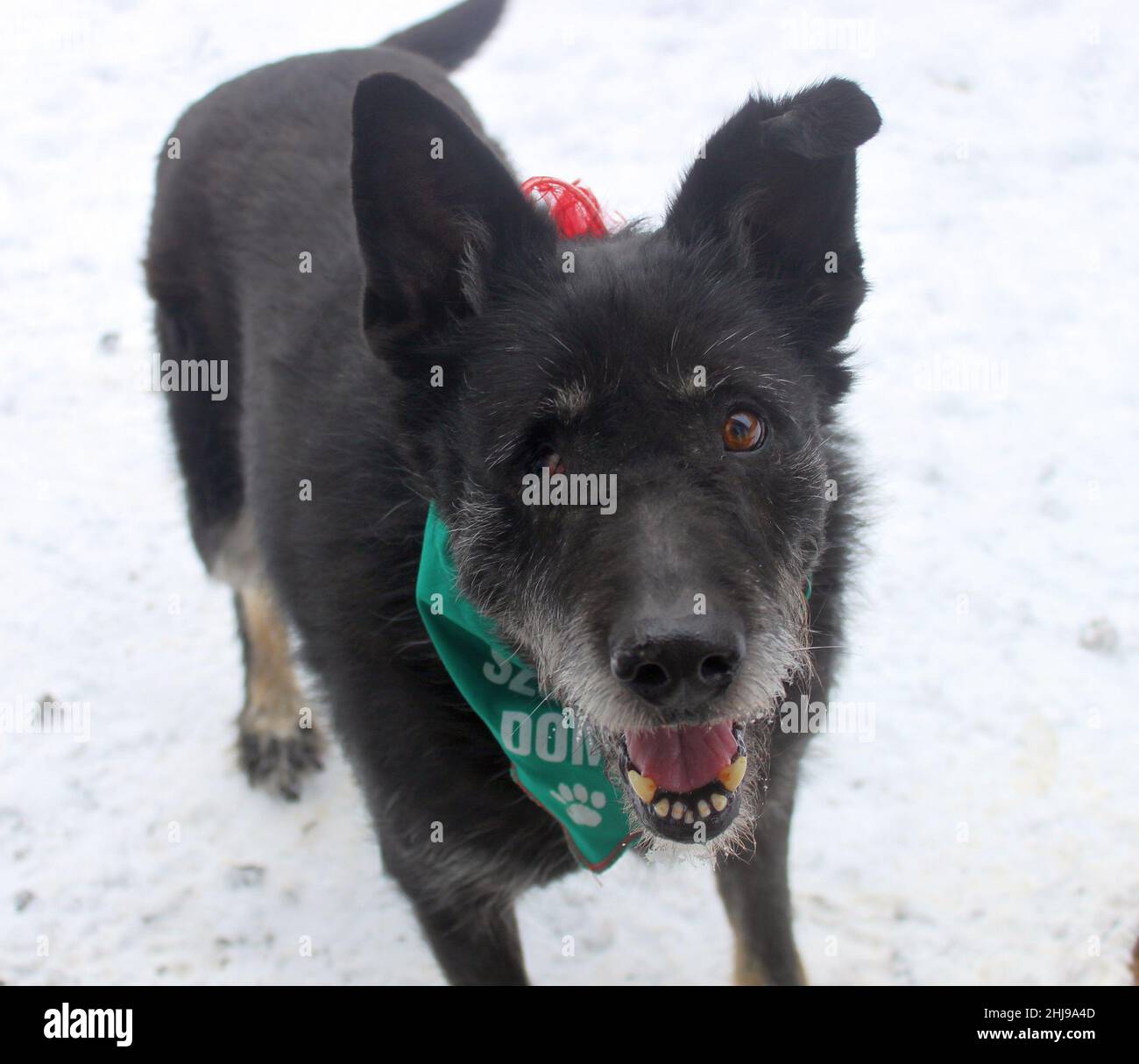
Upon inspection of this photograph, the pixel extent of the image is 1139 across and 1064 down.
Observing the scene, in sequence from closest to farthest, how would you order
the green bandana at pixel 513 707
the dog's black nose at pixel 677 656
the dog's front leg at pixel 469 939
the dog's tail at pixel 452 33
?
the dog's black nose at pixel 677 656 → the green bandana at pixel 513 707 → the dog's front leg at pixel 469 939 → the dog's tail at pixel 452 33

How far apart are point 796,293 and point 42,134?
19.2 ft

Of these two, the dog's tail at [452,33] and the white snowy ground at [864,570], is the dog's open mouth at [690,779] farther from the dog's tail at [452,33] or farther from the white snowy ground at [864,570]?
the dog's tail at [452,33]

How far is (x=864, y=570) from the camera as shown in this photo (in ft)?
12.8

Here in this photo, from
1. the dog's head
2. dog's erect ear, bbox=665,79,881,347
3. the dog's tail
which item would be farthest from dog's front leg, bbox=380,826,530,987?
the dog's tail

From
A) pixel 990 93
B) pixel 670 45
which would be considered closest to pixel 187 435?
pixel 670 45

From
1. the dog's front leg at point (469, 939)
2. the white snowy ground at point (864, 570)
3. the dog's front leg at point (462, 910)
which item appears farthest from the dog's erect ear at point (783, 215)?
the dog's front leg at point (469, 939)

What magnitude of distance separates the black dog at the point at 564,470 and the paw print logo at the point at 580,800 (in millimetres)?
208

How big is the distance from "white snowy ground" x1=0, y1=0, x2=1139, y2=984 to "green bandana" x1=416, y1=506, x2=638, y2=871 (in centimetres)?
112

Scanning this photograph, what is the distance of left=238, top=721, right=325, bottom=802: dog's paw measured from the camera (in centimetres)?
429

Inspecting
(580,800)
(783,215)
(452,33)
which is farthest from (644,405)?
(452,33)

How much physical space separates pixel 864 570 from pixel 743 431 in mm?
1664

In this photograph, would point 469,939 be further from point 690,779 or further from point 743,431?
point 743,431

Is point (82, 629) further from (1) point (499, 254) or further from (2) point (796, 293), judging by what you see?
(2) point (796, 293)

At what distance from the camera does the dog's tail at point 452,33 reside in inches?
181
